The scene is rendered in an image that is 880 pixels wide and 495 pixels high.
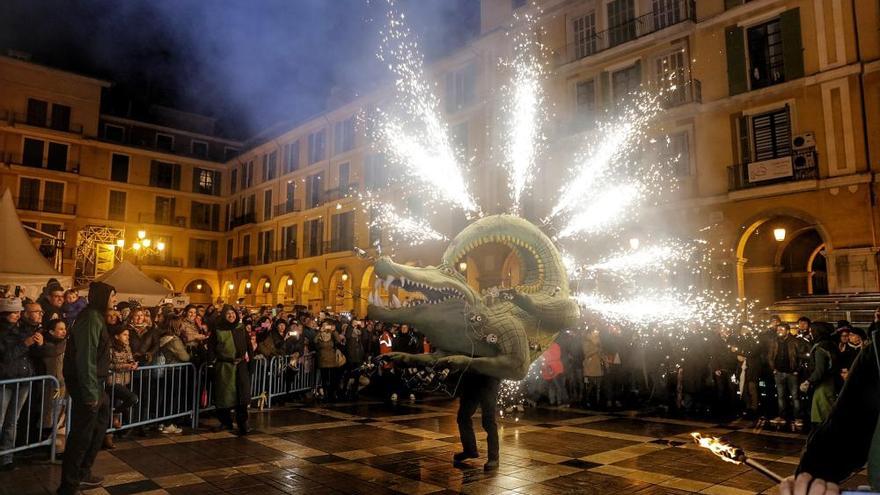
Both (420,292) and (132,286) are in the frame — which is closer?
(420,292)

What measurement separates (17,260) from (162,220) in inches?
1247

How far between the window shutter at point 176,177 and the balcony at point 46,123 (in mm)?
6609

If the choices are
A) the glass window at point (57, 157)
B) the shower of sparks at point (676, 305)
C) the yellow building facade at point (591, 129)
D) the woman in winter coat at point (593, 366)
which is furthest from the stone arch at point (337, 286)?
the glass window at point (57, 157)

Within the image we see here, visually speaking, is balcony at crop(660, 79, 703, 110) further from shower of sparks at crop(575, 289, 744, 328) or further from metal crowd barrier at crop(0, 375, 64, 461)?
metal crowd barrier at crop(0, 375, 64, 461)

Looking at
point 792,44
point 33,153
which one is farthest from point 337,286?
point 792,44

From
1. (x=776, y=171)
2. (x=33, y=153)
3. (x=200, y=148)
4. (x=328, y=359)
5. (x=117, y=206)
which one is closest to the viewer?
(x=328, y=359)

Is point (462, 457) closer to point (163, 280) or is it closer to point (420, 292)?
point (420, 292)

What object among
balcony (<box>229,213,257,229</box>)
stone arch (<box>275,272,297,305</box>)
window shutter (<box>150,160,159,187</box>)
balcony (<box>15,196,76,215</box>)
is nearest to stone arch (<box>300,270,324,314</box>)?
stone arch (<box>275,272,297,305</box>)

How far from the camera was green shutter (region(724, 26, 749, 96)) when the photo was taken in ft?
58.1

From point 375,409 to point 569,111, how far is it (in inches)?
580

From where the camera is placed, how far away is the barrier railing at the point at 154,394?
740cm

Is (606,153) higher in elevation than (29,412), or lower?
higher

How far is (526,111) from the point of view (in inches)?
985

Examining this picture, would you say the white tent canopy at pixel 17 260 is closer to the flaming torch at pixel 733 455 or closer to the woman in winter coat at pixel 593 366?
the woman in winter coat at pixel 593 366
